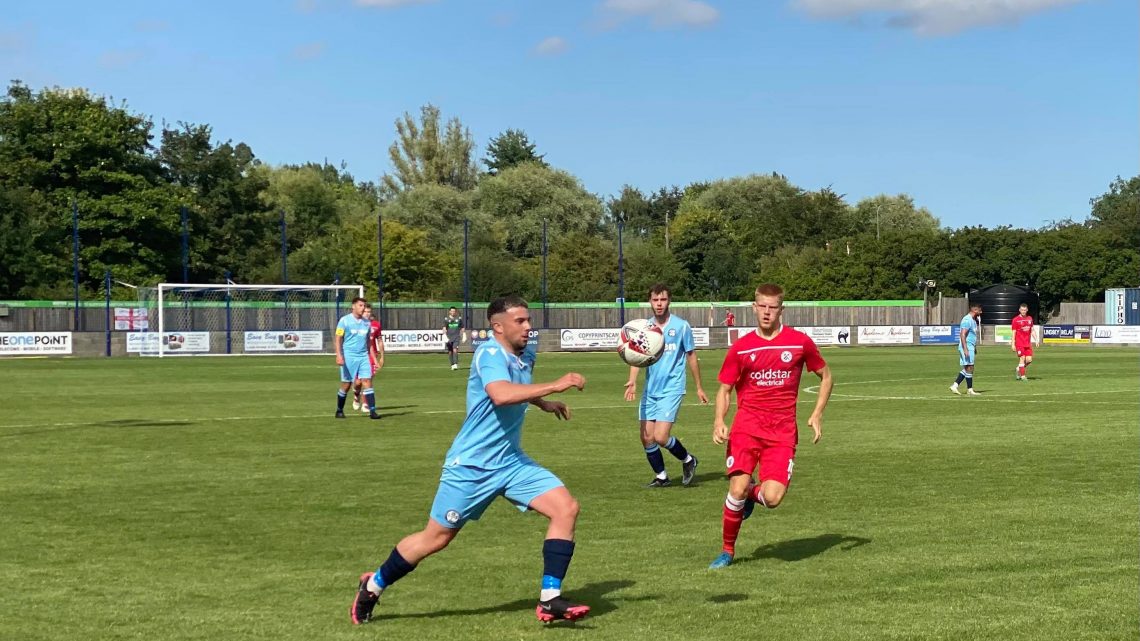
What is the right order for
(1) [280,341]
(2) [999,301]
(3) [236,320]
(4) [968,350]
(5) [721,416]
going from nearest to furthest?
(5) [721,416]
(4) [968,350]
(3) [236,320]
(1) [280,341]
(2) [999,301]

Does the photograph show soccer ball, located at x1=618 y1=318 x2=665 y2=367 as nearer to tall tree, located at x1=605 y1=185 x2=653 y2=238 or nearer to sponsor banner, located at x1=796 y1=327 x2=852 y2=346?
sponsor banner, located at x1=796 y1=327 x2=852 y2=346

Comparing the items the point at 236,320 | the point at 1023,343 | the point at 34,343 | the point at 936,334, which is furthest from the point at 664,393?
the point at 936,334

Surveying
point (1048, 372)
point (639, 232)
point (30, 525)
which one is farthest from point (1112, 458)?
point (639, 232)

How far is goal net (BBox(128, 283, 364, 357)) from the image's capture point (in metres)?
56.0

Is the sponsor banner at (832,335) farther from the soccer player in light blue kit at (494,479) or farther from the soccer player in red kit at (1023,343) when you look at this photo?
the soccer player in light blue kit at (494,479)

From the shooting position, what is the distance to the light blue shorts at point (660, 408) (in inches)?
591

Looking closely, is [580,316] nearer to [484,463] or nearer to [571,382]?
[484,463]

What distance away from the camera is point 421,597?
921 centimetres

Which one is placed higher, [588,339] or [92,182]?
[92,182]

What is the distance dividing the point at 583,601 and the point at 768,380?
8.63 feet

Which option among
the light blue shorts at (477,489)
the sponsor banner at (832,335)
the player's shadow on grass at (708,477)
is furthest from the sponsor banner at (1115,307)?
the light blue shorts at (477,489)

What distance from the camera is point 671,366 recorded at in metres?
15.2

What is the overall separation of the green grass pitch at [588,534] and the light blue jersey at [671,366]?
113 cm

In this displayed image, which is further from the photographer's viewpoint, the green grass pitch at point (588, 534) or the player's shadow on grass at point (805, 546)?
the player's shadow on grass at point (805, 546)
